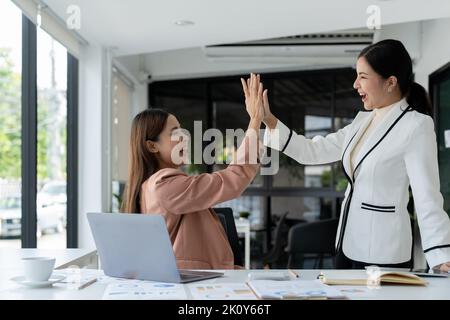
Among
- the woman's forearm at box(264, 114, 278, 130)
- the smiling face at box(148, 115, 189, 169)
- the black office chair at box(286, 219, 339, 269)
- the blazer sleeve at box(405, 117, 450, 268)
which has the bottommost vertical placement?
the black office chair at box(286, 219, 339, 269)

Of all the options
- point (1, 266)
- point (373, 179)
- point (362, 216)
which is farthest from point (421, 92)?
point (1, 266)

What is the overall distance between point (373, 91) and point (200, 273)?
3.23 ft

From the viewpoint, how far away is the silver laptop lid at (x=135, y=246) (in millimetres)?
1499

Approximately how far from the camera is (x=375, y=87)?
2.11m

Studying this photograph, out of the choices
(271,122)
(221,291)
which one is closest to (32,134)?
(271,122)

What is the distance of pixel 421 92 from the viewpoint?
211 centimetres

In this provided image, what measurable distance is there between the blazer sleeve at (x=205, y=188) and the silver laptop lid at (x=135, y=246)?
0.26 m

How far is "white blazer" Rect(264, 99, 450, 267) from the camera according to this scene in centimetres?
190

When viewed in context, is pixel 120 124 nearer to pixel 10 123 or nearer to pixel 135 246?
pixel 10 123

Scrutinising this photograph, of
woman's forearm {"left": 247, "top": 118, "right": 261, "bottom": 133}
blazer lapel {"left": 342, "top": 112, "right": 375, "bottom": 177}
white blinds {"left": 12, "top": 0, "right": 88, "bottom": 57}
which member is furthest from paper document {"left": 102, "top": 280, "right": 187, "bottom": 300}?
white blinds {"left": 12, "top": 0, "right": 88, "bottom": 57}

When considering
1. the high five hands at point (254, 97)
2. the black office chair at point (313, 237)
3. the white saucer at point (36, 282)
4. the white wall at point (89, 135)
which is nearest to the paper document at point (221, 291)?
the white saucer at point (36, 282)

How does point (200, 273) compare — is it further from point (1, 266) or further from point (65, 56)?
point (65, 56)

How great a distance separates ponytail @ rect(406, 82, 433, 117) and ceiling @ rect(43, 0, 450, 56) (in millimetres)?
1834

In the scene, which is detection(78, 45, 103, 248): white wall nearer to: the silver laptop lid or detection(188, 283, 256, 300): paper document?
the silver laptop lid
